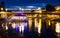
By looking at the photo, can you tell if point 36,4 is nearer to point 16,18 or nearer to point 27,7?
point 27,7

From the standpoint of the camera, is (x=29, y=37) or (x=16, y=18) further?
(x=16, y=18)

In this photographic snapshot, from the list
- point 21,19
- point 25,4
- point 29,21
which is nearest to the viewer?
point 25,4

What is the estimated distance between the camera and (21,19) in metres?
2.98

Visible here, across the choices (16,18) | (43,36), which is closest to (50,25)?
(43,36)

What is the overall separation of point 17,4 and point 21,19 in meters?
0.49

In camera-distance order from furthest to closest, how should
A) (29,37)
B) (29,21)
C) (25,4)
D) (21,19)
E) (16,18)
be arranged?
1. (29,21)
2. (21,19)
3. (16,18)
4. (25,4)
5. (29,37)

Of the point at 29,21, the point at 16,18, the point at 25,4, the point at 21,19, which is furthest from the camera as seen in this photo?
the point at 29,21

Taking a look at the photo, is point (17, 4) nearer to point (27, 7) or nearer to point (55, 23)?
point (27, 7)

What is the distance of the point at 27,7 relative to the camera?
8.46ft

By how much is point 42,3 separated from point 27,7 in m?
0.28

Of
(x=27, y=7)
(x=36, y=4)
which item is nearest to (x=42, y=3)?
(x=36, y=4)

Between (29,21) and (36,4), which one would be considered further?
(29,21)

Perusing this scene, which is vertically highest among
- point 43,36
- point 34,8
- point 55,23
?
point 34,8

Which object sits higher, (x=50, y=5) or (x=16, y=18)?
(x=50, y=5)
